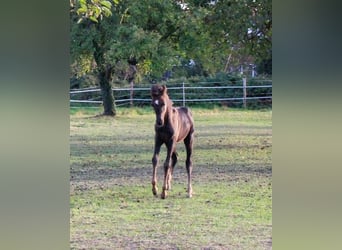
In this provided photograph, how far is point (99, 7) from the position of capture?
2.07 metres

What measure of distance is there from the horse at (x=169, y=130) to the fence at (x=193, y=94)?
0.04 m

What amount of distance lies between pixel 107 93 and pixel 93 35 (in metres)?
0.27

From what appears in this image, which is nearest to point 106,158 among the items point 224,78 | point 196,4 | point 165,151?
point 165,151

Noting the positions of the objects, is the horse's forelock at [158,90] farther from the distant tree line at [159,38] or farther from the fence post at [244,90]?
the fence post at [244,90]

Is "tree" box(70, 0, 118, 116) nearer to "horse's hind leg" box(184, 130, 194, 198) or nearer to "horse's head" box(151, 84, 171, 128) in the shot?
"horse's head" box(151, 84, 171, 128)

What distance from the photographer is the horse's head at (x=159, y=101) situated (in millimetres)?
2115

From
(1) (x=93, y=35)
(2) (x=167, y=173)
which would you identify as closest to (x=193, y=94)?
(2) (x=167, y=173)

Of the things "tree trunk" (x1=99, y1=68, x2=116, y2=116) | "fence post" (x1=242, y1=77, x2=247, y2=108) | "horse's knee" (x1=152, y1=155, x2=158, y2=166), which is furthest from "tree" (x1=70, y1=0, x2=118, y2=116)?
"fence post" (x1=242, y1=77, x2=247, y2=108)

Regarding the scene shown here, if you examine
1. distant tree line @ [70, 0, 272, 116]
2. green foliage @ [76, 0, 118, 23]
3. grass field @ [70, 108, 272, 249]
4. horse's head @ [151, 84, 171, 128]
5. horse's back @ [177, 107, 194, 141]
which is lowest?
grass field @ [70, 108, 272, 249]

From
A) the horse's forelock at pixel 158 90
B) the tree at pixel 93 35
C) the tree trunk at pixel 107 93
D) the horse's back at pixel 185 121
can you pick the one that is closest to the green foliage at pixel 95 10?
the tree at pixel 93 35

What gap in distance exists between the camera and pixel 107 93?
217 cm

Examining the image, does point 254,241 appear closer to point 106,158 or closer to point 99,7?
point 106,158

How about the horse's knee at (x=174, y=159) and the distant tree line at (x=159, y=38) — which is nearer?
the distant tree line at (x=159, y=38)

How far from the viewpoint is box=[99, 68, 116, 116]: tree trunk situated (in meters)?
2.16
